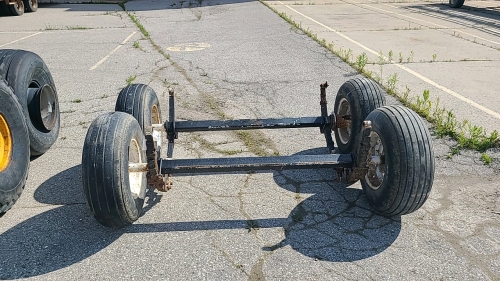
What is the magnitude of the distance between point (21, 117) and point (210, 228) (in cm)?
230

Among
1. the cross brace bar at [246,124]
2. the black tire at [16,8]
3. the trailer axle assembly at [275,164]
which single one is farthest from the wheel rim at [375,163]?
the black tire at [16,8]

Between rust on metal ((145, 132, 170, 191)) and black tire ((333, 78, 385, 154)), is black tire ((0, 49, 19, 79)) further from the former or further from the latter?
black tire ((333, 78, 385, 154))

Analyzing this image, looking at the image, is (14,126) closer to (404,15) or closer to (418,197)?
(418,197)

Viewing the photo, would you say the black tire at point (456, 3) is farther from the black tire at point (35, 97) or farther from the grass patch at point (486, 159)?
the black tire at point (35, 97)

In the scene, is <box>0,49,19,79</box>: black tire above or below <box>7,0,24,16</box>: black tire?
below

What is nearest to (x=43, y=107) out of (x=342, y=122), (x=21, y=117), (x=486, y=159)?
(x=21, y=117)

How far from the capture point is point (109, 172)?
10.6 ft

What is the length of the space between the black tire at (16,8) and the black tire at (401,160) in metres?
19.5

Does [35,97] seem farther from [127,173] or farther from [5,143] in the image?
[127,173]

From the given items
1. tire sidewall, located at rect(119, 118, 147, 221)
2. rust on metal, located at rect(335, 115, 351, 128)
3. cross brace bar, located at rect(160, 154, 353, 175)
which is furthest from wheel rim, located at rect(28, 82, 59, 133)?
rust on metal, located at rect(335, 115, 351, 128)

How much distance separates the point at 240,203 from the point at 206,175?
723 millimetres

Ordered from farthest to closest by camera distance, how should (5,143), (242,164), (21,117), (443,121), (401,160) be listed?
(443,121)
(21,117)
(5,143)
(242,164)
(401,160)

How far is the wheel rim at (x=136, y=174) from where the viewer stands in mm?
3759

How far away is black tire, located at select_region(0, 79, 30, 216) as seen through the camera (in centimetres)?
399
